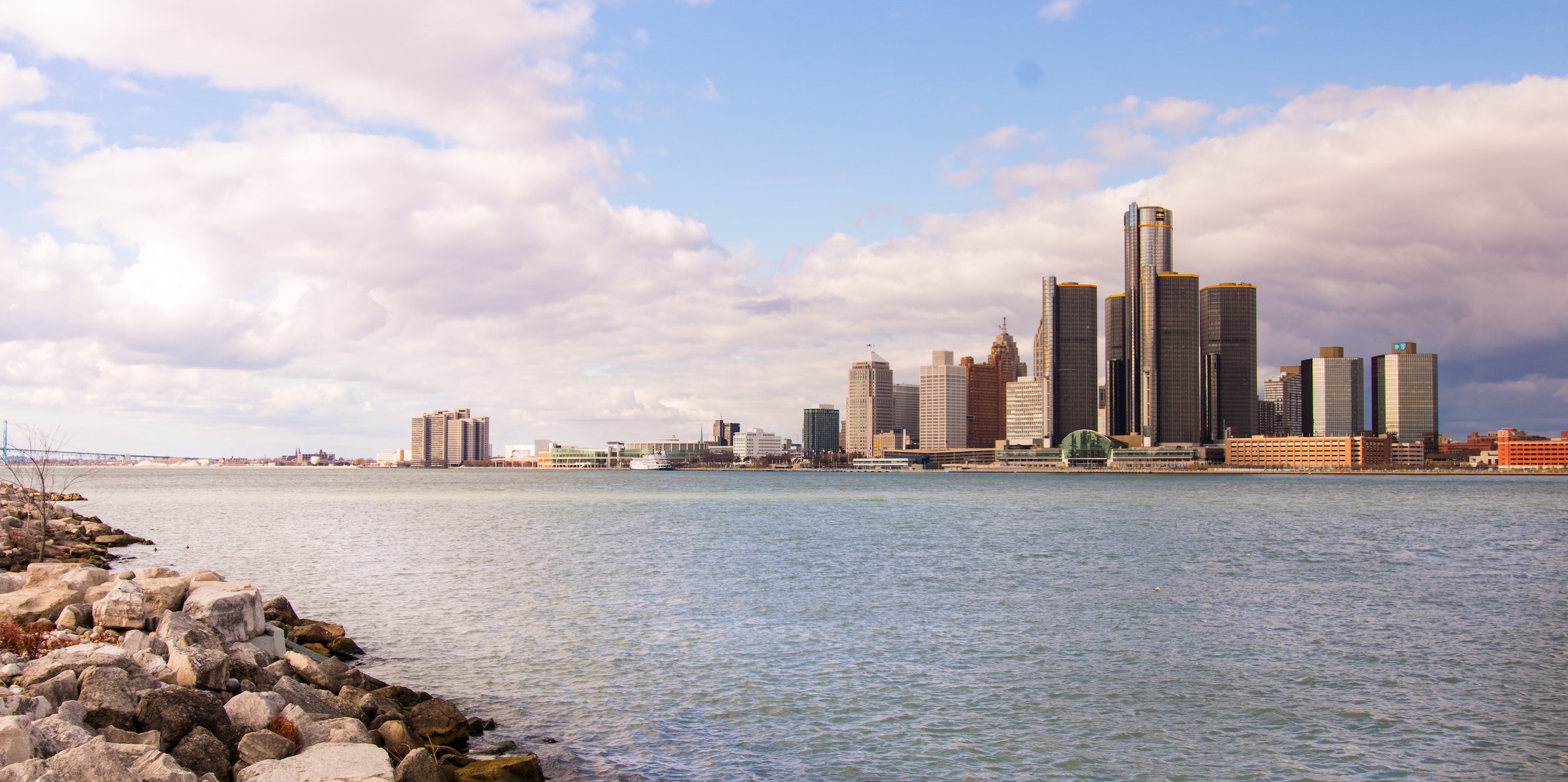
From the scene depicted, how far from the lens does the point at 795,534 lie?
200ft

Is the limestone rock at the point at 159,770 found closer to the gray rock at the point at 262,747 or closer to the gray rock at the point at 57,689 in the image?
the gray rock at the point at 262,747

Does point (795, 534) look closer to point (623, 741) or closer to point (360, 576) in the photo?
point (360, 576)

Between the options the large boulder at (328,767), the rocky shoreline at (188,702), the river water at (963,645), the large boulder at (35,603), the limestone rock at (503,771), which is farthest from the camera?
the large boulder at (35,603)

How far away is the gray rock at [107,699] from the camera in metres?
12.4

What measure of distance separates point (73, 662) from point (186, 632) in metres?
3.15

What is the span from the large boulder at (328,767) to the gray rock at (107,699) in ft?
5.94

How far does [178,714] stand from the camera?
12758 mm

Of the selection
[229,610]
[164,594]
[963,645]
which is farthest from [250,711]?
[963,645]

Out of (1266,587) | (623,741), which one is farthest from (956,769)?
→ (1266,587)

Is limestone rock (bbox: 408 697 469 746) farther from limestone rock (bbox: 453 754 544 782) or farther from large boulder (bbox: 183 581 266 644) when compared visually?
large boulder (bbox: 183 581 266 644)

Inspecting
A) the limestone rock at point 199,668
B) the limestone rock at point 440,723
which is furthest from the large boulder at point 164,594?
the limestone rock at point 440,723

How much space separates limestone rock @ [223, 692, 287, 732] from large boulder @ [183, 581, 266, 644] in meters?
5.06

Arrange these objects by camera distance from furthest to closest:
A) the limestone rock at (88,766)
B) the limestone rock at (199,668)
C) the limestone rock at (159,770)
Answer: the limestone rock at (199,668), the limestone rock at (159,770), the limestone rock at (88,766)

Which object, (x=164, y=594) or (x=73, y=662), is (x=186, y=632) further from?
(x=73, y=662)
